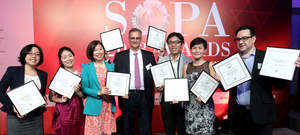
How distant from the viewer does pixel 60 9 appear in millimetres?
3775

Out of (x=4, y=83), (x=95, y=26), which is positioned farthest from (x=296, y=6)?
(x=4, y=83)

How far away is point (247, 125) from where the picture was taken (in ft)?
7.14

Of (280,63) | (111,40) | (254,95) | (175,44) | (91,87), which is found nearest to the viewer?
(280,63)

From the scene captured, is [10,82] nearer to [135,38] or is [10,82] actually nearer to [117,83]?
[117,83]

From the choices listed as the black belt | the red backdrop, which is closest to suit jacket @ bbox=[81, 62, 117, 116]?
the red backdrop

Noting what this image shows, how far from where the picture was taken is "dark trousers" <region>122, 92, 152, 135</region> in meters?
2.65

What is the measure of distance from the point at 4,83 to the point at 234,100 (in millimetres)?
2929

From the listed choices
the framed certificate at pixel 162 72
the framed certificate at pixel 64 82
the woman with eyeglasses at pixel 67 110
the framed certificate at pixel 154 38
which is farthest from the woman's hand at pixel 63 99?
the framed certificate at pixel 154 38

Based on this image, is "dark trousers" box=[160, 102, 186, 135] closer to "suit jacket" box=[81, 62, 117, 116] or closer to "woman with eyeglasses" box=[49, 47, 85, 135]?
"suit jacket" box=[81, 62, 117, 116]

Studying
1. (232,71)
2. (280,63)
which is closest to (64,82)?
A: (232,71)

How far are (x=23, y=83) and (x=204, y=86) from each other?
2267 millimetres

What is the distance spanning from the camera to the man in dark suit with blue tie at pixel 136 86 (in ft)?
8.73

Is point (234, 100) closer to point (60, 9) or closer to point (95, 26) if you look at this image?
point (95, 26)

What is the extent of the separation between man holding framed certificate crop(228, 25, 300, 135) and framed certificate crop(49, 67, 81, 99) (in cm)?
207
